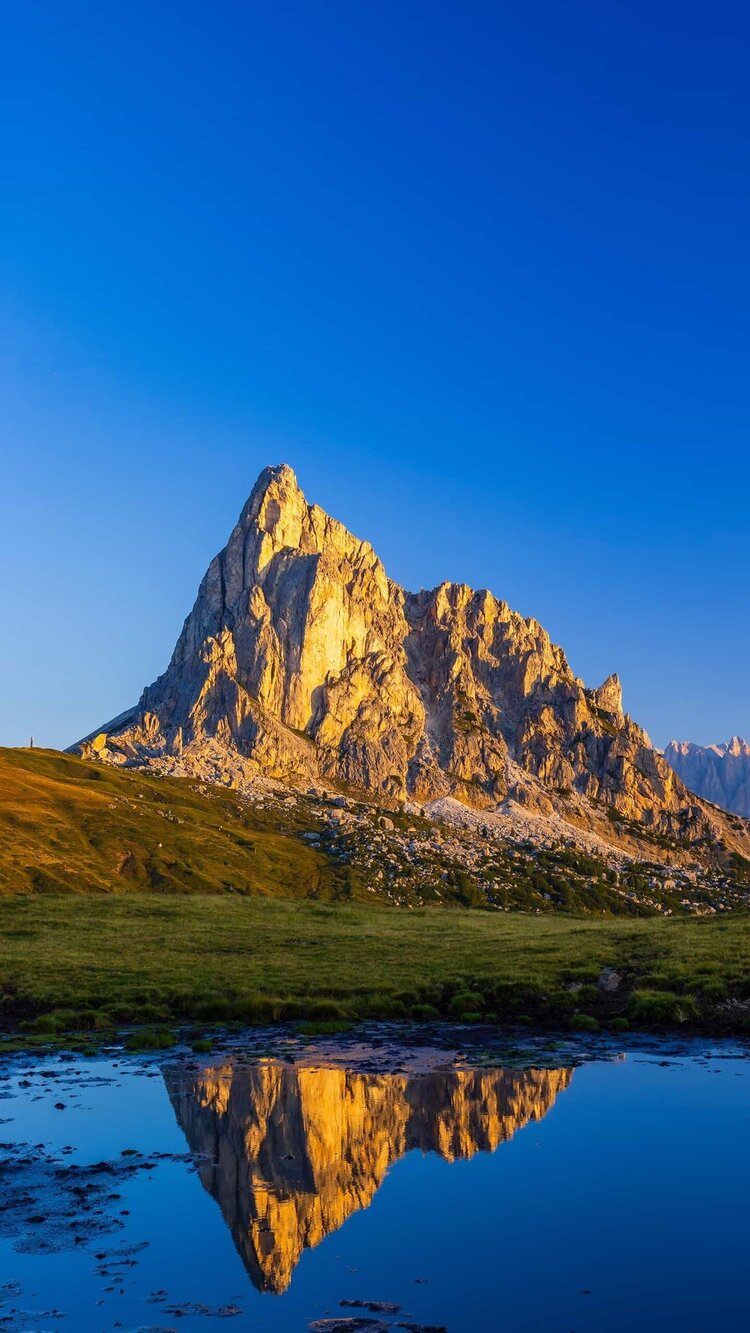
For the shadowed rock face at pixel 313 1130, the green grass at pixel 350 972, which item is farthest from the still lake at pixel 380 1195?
the green grass at pixel 350 972

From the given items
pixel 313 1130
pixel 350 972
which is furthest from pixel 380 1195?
pixel 350 972

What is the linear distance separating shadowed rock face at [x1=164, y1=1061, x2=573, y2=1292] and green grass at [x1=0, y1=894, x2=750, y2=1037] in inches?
468

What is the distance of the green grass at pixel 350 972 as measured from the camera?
44.4 metres

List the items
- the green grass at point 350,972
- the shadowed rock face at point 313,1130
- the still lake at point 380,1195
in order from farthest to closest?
the green grass at point 350,972, the shadowed rock face at point 313,1130, the still lake at point 380,1195

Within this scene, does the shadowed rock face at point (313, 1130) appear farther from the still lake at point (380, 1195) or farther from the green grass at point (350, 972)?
the green grass at point (350, 972)

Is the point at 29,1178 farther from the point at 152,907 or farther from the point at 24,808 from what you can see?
the point at 24,808

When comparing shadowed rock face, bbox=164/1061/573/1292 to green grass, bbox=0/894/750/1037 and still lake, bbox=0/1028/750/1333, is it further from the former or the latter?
green grass, bbox=0/894/750/1037

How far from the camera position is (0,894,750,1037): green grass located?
1747 inches

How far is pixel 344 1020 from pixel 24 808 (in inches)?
6034

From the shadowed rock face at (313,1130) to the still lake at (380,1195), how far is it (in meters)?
0.08

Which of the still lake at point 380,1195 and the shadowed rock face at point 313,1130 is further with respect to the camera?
the shadowed rock face at point 313,1130

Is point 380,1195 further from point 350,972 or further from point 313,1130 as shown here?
point 350,972

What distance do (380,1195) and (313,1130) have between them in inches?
207

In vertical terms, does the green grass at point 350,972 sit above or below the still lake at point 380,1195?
above
